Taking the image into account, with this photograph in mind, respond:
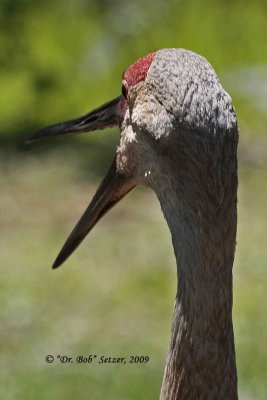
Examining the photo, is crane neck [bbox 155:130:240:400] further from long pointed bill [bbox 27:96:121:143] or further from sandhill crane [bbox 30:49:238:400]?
long pointed bill [bbox 27:96:121:143]

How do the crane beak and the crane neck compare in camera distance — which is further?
the crane beak

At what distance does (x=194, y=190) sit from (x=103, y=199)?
2.28ft

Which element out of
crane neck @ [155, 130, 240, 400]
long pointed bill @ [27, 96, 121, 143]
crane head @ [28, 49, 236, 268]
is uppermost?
long pointed bill @ [27, 96, 121, 143]

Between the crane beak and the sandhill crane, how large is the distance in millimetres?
244

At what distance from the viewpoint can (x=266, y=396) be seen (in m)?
6.01

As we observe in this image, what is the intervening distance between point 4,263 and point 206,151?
4350 millimetres

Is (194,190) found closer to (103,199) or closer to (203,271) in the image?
(203,271)

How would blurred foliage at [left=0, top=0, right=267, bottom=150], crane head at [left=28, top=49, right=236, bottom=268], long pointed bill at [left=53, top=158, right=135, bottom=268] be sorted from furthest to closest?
blurred foliage at [left=0, top=0, right=267, bottom=150] → long pointed bill at [left=53, top=158, right=135, bottom=268] → crane head at [left=28, top=49, right=236, bottom=268]

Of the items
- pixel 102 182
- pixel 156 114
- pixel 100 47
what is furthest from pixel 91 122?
pixel 100 47

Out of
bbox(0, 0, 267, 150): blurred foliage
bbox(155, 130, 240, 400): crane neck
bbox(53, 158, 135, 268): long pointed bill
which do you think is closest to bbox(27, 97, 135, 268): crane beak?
bbox(53, 158, 135, 268): long pointed bill

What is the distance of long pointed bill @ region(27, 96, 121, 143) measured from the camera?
4.01 m

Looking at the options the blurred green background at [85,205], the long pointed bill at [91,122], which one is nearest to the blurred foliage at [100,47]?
the blurred green background at [85,205]

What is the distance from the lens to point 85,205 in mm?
8227

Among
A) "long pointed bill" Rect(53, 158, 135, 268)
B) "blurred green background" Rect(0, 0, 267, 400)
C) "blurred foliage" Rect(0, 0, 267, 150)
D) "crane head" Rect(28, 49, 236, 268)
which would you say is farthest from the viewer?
"blurred foliage" Rect(0, 0, 267, 150)
